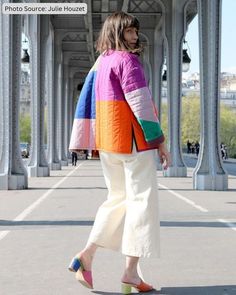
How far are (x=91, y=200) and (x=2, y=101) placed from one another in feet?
17.1

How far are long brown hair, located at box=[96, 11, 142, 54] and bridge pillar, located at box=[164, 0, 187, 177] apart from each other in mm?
22309

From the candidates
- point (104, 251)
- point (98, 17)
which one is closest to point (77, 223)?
point (104, 251)

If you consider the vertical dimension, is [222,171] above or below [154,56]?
below

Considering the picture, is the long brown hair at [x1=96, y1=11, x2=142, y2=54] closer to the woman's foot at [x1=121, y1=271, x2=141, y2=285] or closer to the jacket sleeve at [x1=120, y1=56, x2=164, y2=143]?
the jacket sleeve at [x1=120, y1=56, x2=164, y2=143]

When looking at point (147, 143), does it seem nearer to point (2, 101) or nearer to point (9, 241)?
point (9, 241)

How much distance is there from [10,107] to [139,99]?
14004 millimetres

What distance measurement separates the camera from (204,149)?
1934cm

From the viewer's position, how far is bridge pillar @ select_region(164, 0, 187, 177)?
92.9 feet

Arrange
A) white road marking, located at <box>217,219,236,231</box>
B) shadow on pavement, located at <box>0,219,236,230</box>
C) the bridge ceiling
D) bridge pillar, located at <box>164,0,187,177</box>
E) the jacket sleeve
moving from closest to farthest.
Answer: the jacket sleeve → white road marking, located at <box>217,219,236,231</box> → shadow on pavement, located at <box>0,219,236,230</box> → bridge pillar, located at <box>164,0,187,177</box> → the bridge ceiling

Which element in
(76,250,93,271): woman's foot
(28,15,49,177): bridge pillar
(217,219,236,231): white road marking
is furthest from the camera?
(28,15,49,177): bridge pillar

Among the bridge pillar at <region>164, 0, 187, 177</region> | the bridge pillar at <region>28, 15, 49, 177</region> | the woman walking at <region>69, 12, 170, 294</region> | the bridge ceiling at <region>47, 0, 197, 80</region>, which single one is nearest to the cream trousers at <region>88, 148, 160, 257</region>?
the woman walking at <region>69, 12, 170, 294</region>

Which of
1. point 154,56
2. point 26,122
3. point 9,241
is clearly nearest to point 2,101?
point 9,241

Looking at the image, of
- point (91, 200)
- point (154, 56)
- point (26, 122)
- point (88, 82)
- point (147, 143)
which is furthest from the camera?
point (26, 122)

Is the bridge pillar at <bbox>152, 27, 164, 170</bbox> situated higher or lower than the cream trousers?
higher
